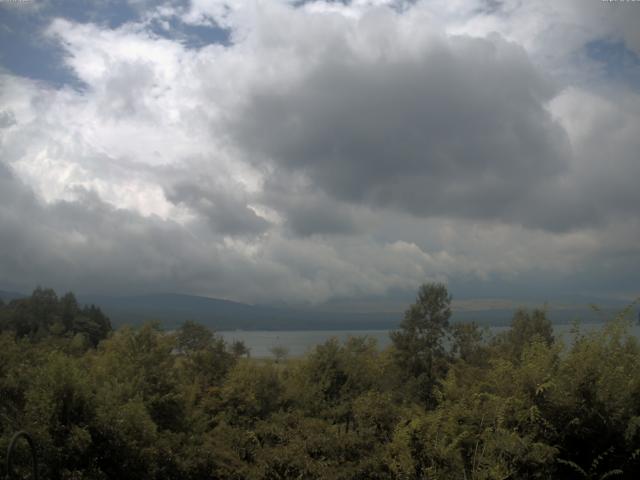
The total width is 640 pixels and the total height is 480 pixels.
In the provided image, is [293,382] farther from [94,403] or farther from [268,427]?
[94,403]

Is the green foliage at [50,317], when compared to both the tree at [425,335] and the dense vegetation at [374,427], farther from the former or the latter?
the dense vegetation at [374,427]

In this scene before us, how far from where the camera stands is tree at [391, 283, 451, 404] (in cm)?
4569

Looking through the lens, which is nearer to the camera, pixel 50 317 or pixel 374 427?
pixel 374 427

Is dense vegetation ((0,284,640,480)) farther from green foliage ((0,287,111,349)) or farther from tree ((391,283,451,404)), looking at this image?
green foliage ((0,287,111,349))

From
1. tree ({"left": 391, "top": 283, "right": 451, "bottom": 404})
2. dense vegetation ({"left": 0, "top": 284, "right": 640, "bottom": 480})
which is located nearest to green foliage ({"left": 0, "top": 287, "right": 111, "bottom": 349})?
tree ({"left": 391, "top": 283, "right": 451, "bottom": 404})

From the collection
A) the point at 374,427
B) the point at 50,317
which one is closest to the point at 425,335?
the point at 374,427

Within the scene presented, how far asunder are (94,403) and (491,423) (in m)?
8.79

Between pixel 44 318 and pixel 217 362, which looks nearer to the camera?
pixel 217 362

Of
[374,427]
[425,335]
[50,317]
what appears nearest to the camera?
[374,427]

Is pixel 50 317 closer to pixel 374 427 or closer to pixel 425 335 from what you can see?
pixel 425 335

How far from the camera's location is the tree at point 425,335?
45688 millimetres

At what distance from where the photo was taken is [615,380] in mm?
11430

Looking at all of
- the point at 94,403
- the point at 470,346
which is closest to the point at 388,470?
the point at 94,403

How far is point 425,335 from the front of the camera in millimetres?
46938
